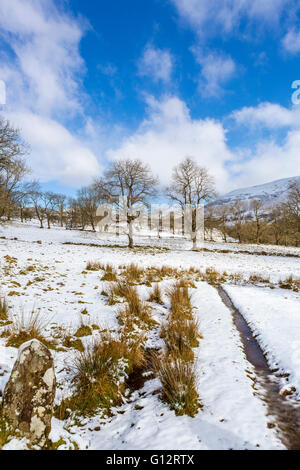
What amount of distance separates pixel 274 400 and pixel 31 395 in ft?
11.0

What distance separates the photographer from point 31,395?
2156 millimetres

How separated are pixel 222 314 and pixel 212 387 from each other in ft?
11.5

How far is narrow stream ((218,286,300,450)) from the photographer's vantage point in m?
2.32

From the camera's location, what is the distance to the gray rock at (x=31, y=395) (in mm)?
2074

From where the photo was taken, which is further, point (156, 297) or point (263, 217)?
point (263, 217)

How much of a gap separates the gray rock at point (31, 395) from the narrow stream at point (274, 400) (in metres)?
2.74

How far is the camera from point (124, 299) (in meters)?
6.83

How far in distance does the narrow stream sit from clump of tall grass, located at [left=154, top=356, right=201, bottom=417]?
1021mm

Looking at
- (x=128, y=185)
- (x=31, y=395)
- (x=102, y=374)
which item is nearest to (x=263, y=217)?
(x=128, y=185)

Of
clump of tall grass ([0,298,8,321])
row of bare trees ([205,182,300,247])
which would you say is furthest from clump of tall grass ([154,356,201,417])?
row of bare trees ([205,182,300,247])

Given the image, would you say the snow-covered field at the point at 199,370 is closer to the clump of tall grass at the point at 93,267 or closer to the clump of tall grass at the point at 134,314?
the clump of tall grass at the point at 134,314

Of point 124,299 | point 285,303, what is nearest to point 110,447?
point 124,299

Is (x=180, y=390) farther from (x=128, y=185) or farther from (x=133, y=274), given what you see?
(x=128, y=185)
